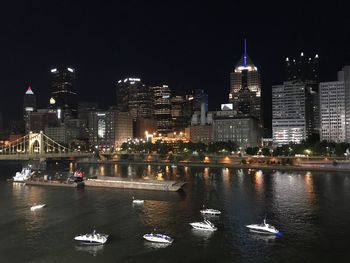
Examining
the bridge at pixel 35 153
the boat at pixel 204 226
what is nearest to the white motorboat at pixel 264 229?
the boat at pixel 204 226

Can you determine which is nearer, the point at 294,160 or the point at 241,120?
the point at 294,160

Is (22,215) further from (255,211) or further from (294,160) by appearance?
(294,160)

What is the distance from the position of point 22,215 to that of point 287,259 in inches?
1258

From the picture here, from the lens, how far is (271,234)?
124ft

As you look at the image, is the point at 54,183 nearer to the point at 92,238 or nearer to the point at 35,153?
the point at 35,153

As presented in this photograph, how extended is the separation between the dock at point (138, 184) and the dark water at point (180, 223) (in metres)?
2.36

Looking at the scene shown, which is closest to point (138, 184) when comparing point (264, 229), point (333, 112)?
point (264, 229)

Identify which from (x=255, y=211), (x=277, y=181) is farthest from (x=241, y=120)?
(x=255, y=211)

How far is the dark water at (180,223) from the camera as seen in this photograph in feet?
106

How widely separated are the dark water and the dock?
236 centimetres

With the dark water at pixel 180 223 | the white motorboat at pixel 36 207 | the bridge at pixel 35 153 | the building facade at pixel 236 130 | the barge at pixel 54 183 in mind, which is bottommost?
the dark water at pixel 180 223

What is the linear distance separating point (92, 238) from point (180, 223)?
35.6 ft

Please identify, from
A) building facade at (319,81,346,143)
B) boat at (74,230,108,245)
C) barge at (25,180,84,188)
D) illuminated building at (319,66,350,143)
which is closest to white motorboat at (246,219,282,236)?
boat at (74,230,108,245)

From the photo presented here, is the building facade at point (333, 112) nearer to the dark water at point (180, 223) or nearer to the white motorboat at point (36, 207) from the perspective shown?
the dark water at point (180, 223)
